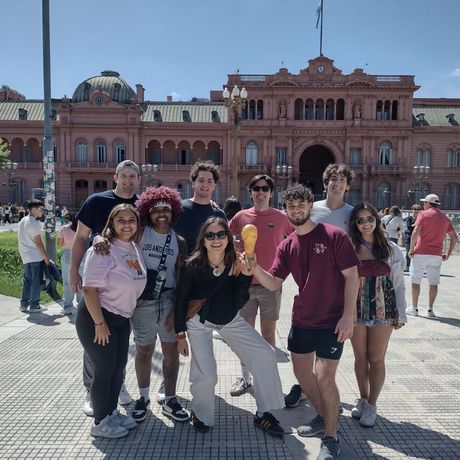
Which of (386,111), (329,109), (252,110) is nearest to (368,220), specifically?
(252,110)

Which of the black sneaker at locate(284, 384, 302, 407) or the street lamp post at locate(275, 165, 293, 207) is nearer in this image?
the black sneaker at locate(284, 384, 302, 407)

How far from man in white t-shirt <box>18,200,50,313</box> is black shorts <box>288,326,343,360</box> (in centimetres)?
557

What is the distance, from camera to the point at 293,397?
438 cm

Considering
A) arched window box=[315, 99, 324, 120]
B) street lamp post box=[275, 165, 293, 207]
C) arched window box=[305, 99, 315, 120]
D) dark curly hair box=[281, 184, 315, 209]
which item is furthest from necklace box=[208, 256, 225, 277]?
arched window box=[315, 99, 324, 120]

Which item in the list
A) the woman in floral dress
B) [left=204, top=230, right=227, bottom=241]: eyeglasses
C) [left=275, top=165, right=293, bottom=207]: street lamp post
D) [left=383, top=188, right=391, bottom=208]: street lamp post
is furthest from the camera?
[left=383, top=188, right=391, bottom=208]: street lamp post

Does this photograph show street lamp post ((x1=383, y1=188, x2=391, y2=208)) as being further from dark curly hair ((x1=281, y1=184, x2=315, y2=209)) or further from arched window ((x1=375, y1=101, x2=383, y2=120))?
dark curly hair ((x1=281, y1=184, x2=315, y2=209))

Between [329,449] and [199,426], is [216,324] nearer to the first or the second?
[199,426]

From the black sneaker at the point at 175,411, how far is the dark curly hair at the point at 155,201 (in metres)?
1.69

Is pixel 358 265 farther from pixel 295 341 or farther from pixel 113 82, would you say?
pixel 113 82

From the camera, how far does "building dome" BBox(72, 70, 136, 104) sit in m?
45.5

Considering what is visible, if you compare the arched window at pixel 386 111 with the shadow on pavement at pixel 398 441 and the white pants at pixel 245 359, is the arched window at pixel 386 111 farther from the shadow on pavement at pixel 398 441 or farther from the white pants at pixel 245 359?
the white pants at pixel 245 359

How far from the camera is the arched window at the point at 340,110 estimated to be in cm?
4494

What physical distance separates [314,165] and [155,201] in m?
46.1

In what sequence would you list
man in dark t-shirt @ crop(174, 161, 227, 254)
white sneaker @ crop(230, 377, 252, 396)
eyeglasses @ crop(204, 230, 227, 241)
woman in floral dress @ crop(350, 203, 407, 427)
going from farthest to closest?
white sneaker @ crop(230, 377, 252, 396) < man in dark t-shirt @ crop(174, 161, 227, 254) < woman in floral dress @ crop(350, 203, 407, 427) < eyeglasses @ crop(204, 230, 227, 241)
